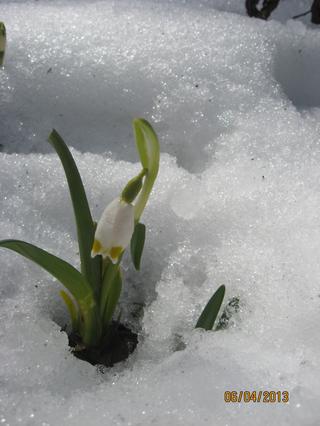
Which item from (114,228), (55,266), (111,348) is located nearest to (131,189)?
(114,228)

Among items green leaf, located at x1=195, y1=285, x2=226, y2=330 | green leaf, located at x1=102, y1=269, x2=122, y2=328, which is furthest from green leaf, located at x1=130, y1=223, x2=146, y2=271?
green leaf, located at x1=195, y1=285, x2=226, y2=330

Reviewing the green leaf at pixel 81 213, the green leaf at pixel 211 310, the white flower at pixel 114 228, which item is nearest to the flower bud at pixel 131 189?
the white flower at pixel 114 228

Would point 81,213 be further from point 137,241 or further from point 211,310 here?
point 211,310

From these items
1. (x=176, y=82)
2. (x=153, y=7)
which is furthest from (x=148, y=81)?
(x=153, y=7)

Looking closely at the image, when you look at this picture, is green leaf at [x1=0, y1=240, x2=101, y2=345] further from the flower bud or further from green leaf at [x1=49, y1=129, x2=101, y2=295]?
the flower bud

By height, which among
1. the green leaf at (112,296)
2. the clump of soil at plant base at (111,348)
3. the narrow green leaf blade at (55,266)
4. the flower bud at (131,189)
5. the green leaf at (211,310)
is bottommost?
the clump of soil at plant base at (111,348)

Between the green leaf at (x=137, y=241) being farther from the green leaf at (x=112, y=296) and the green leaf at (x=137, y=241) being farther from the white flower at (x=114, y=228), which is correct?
the white flower at (x=114, y=228)

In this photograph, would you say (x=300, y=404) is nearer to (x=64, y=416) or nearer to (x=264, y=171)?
(x=64, y=416)
